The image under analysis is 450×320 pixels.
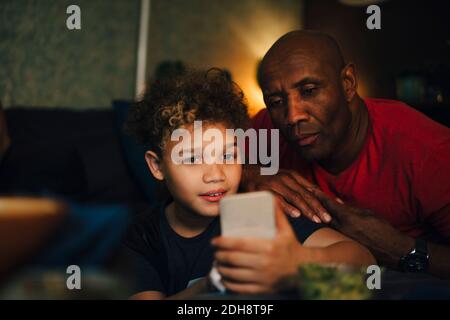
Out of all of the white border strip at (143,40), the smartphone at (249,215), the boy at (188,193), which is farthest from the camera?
the white border strip at (143,40)

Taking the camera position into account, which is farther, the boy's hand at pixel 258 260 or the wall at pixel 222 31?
the wall at pixel 222 31

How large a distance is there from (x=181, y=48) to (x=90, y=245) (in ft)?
7.52

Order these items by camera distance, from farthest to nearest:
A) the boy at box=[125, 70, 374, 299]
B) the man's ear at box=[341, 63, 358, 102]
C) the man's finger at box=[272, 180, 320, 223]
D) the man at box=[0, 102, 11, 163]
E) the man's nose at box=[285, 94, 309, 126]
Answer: the man at box=[0, 102, 11, 163] → the man's ear at box=[341, 63, 358, 102] → the man's nose at box=[285, 94, 309, 126] → the man's finger at box=[272, 180, 320, 223] → the boy at box=[125, 70, 374, 299]

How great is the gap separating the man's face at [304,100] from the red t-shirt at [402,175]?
9cm

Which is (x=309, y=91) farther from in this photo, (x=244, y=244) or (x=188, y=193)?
(x=244, y=244)

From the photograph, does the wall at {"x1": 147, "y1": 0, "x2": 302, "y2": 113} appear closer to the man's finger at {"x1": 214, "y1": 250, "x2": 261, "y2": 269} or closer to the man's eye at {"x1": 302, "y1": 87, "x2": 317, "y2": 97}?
the man's eye at {"x1": 302, "y1": 87, "x2": 317, "y2": 97}

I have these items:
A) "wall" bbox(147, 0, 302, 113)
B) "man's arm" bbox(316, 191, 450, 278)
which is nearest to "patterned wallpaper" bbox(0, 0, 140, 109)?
"wall" bbox(147, 0, 302, 113)

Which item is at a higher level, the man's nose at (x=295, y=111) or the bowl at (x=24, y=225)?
the man's nose at (x=295, y=111)

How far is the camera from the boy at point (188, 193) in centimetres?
105

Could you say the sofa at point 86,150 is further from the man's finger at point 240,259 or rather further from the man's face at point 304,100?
the man's finger at point 240,259

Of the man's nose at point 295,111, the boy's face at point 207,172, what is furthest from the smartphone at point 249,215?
the man's nose at point 295,111

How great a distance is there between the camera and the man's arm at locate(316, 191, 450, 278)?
1.21 m

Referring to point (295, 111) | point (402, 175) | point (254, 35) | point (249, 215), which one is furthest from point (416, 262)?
point (254, 35)
